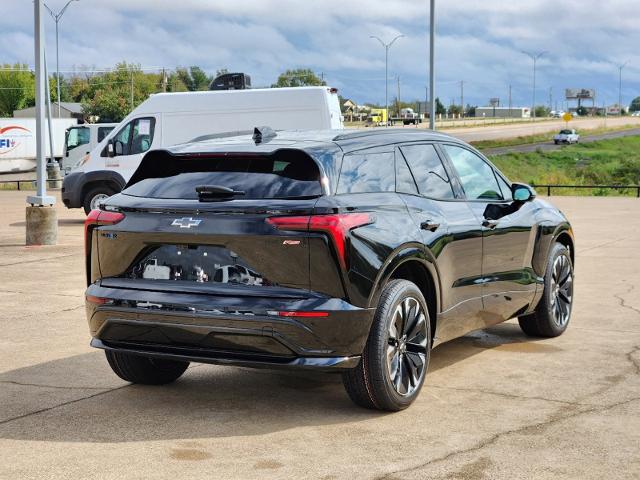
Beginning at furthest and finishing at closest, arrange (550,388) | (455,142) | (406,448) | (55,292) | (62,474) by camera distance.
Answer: (55,292) → (455,142) → (550,388) → (406,448) → (62,474)

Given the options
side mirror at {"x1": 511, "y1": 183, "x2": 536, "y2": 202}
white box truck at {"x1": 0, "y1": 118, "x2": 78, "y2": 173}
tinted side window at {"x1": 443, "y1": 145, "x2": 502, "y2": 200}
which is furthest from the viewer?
white box truck at {"x1": 0, "y1": 118, "x2": 78, "y2": 173}

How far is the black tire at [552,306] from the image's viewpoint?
28.5 feet

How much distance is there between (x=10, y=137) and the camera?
2500 inches

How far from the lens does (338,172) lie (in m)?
6.23

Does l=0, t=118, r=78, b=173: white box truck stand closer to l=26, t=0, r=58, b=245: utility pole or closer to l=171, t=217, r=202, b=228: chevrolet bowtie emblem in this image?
l=26, t=0, r=58, b=245: utility pole

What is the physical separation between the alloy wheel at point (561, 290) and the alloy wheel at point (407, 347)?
2.51 metres

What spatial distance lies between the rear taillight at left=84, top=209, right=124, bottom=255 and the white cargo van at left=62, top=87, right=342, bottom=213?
541 inches

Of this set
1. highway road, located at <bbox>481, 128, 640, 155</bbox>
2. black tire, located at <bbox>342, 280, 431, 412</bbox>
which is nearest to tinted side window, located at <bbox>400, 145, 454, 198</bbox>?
black tire, located at <bbox>342, 280, 431, 412</bbox>

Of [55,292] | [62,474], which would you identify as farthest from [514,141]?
[62,474]

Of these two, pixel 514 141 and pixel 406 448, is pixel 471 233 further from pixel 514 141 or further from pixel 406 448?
pixel 514 141

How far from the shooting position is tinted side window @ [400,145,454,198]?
7082mm

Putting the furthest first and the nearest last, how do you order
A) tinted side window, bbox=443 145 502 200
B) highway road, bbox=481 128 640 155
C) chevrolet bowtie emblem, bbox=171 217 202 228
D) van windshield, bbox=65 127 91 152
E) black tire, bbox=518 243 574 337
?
highway road, bbox=481 128 640 155, van windshield, bbox=65 127 91 152, black tire, bbox=518 243 574 337, tinted side window, bbox=443 145 502 200, chevrolet bowtie emblem, bbox=171 217 202 228

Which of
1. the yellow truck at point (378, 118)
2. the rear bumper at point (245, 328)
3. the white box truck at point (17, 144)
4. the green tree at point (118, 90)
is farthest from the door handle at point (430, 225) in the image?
the green tree at point (118, 90)

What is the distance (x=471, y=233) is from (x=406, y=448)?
2.17 metres
